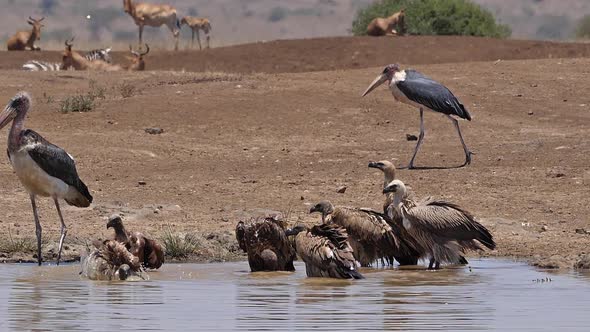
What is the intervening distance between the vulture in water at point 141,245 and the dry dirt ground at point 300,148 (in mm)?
1023

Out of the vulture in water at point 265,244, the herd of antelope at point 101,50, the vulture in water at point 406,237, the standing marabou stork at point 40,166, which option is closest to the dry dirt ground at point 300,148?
the standing marabou stork at point 40,166

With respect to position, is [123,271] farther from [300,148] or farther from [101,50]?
[101,50]

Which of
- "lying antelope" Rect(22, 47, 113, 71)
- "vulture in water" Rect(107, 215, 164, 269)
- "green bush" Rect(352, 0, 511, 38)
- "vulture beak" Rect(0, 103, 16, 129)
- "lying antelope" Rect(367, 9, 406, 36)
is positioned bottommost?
"vulture in water" Rect(107, 215, 164, 269)

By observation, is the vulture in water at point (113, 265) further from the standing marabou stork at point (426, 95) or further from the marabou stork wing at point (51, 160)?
the standing marabou stork at point (426, 95)

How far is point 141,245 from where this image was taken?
12.2 meters

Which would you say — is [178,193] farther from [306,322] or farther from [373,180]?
[306,322]

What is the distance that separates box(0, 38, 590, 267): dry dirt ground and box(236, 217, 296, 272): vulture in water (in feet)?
3.54

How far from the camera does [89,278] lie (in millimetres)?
11734

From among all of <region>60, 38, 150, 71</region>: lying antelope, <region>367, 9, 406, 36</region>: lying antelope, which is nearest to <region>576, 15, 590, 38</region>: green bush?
<region>367, 9, 406, 36</region>: lying antelope

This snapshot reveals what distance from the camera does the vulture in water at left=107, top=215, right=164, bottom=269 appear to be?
39.7 feet

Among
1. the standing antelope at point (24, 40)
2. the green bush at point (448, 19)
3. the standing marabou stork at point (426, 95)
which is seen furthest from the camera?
the green bush at point (448, 19)

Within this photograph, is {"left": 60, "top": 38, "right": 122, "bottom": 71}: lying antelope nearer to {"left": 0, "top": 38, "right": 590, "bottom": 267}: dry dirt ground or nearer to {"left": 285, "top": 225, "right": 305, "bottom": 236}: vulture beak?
{"left": 0, "top": 38, "right": 590, "bottom": 267}: dry dirt ground

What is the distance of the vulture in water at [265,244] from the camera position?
478 inches

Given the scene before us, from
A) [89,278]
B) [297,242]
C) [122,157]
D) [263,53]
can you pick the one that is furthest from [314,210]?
[263,53]
